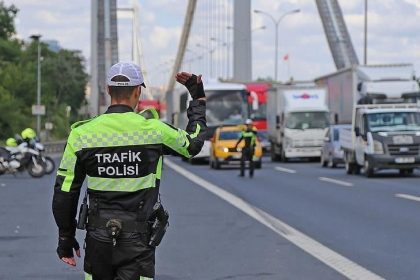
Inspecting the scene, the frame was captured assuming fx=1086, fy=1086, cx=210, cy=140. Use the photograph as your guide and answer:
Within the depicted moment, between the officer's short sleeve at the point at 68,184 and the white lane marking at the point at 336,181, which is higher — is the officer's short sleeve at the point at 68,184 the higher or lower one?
the higher one

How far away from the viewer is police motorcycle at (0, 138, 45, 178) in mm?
31969

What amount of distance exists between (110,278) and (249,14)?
75168 mm

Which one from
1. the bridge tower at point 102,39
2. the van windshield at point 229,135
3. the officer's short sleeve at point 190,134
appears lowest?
the van windshield at point 229,135

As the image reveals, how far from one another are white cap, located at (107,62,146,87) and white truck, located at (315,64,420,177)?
25.2 meters

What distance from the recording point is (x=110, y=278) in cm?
531

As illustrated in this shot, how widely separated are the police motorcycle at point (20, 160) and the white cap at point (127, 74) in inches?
1038

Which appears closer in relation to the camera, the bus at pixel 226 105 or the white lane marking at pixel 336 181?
the white lane marking at pixel 336 181

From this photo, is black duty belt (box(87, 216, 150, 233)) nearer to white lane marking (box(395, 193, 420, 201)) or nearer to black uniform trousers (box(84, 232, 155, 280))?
black uniform trousers (box(84, 232, 155, 280))

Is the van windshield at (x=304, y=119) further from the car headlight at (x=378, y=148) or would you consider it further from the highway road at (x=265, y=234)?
the highway road at (x=265, y=234)

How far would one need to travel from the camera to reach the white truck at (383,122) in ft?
99.5

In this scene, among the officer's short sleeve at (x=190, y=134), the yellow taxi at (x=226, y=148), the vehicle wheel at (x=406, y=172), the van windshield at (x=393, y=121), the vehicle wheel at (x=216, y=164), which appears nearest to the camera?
the officer's short sleeve at (x=190, y=134)

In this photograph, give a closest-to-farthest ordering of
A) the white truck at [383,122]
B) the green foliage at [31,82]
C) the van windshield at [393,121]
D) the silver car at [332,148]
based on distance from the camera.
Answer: the white truck at [383,122] < the van windshield at [393,121] < the silver car at [332,148] < the green foliage at [31,82]

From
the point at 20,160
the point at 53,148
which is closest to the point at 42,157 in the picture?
the point at 20,160

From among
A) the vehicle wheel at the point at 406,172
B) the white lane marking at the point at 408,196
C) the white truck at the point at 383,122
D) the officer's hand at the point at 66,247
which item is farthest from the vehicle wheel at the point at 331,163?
the officer's hand at the point at 66,247
